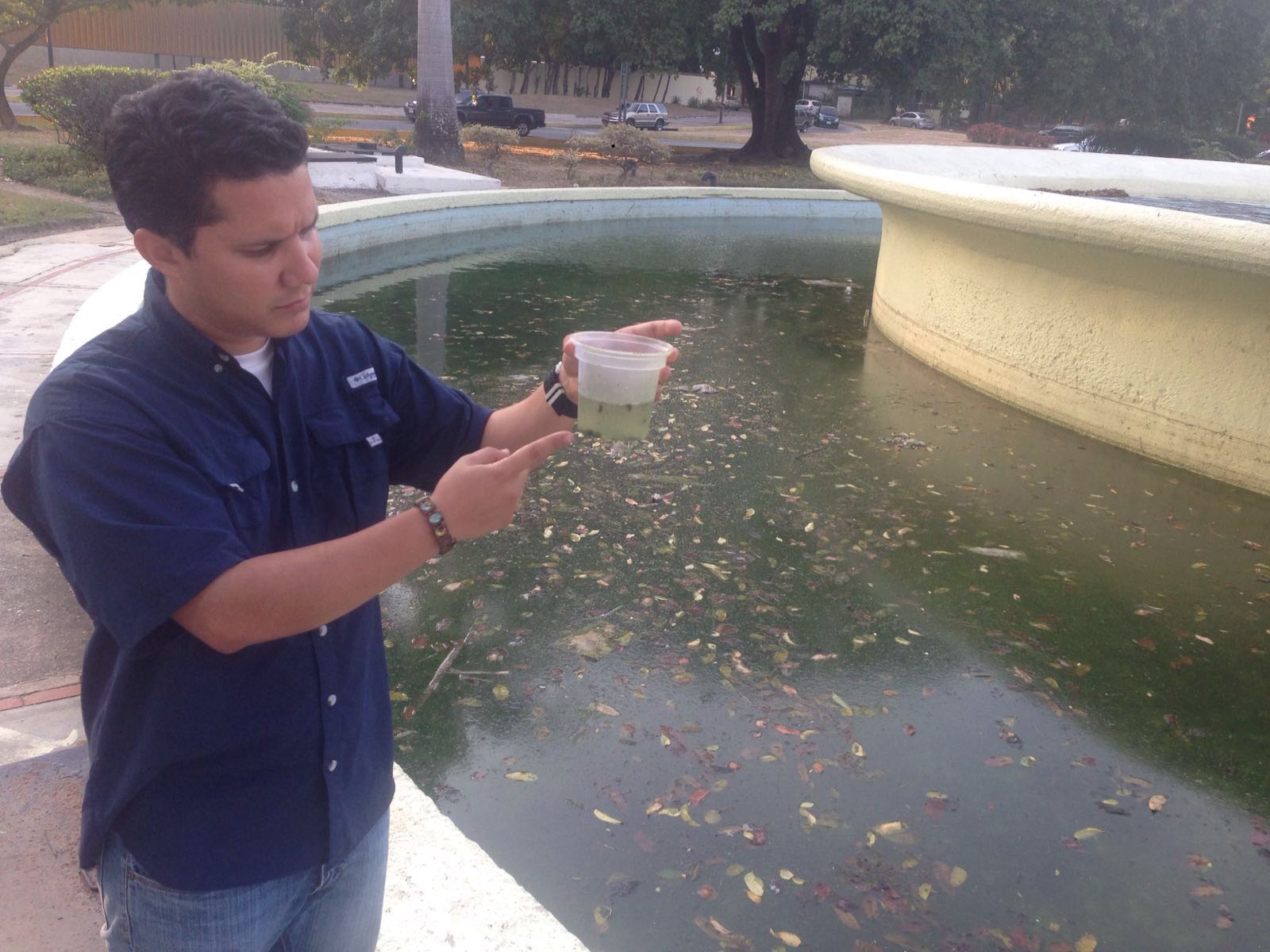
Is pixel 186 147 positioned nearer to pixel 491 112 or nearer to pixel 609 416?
pixel 609 416

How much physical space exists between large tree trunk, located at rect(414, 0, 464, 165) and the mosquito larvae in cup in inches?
717

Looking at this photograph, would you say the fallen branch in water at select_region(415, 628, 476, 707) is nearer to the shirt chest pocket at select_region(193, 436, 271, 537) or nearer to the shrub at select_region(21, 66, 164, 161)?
the shirt chest pocket at select_region(193, 436, 271, 537)

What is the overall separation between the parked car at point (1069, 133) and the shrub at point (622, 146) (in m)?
27.9

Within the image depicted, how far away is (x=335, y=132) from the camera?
87.1ft

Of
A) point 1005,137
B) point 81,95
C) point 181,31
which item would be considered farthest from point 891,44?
point 181,31

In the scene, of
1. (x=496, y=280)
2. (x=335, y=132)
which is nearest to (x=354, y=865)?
(x=496, y=280)

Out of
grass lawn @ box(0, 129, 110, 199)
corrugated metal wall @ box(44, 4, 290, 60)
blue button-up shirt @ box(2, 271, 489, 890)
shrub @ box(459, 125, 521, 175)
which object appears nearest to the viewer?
blue button-up shirt @ box(2, 271, 489, 890)

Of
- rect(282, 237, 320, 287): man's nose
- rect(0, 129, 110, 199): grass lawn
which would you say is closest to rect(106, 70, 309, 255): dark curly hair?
rect(282, 237, 320, 287): man's nose

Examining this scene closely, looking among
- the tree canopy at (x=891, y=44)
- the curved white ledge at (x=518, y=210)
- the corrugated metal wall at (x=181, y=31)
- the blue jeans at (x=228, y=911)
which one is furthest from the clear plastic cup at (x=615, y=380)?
the corrugated metal wall at (x=181, y=31)

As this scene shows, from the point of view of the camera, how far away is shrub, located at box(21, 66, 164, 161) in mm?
14922

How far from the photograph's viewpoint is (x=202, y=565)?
4.31ft

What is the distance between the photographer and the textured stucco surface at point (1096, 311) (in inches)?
211

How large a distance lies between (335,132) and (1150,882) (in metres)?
27.2

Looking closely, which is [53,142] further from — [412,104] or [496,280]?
[412,104]
